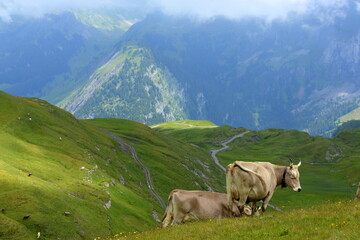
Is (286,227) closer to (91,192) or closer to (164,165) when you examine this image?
(91,192)

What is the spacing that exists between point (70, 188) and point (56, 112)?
229 feet

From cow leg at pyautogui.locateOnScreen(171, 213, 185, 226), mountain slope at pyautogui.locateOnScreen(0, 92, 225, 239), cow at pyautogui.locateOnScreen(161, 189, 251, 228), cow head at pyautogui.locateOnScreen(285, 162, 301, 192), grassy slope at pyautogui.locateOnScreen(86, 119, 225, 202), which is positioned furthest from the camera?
grassy slope at pyautogui.locateOnScreen(86, 119, 225, 202)

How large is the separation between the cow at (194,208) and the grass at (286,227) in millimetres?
2550

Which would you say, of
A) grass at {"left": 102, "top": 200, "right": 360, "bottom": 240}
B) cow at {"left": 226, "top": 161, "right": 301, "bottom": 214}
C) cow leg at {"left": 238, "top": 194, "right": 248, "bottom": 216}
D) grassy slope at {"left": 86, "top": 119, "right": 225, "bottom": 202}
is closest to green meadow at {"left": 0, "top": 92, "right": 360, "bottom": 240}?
grass at {"left": 102, "top": 200, "right": 360, "bottom": 240}

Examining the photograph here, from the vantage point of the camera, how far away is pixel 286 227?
19781mm

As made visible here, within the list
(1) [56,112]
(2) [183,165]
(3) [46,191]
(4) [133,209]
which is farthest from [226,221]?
(2) [183,165]

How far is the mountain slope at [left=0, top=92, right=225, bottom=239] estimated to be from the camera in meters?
42.2

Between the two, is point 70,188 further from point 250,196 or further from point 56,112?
point 56,112

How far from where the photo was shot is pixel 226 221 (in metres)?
23.7

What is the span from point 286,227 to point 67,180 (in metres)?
48.1

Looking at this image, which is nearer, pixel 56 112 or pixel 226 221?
pixel 226 221

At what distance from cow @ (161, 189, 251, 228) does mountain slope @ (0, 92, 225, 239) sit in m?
17.0

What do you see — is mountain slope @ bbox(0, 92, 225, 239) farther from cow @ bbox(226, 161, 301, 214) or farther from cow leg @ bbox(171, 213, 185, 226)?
cow @ bbox(226, 161, 301, 214)

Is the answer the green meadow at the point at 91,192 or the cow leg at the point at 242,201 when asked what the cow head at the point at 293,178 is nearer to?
the green meadow at the point at 91,192
